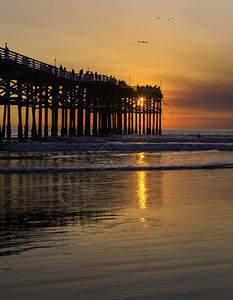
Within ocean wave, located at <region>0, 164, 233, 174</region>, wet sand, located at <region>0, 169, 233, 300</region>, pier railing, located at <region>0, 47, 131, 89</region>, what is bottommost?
ocean wave, located at <region>0, 164, 233, 174</region>

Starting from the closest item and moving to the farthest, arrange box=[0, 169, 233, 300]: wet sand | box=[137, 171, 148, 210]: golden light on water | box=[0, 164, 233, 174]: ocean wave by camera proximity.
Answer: box=[0, 169, 233, 300]: wet sand
box=[137, 171, 148, 210]: golden light on water
box=[0, 164, 233, 174]: ocean wave

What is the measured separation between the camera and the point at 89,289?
13.3 ft

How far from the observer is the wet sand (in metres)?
4.11

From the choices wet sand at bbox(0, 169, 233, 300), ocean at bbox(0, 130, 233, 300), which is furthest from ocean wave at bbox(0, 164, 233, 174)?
wet sand at bbox(0, 169, 233, 300)

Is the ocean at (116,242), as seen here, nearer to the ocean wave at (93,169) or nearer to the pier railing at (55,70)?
the ocean wave at (93,169)

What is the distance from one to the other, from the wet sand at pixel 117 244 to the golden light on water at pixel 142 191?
23mm

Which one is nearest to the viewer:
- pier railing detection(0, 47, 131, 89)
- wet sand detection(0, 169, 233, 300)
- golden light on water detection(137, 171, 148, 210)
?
wet sand detection(0, 169, 233, 300)

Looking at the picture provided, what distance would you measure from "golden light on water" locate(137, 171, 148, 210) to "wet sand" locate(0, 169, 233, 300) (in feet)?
0.08

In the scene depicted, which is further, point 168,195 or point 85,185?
point 85,185

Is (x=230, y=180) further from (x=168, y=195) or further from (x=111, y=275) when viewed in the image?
(x=111, y=275)

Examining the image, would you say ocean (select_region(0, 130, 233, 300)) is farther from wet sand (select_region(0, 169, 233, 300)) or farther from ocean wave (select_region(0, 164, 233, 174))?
ocean wave (select_region(0, 164, 233, 174))

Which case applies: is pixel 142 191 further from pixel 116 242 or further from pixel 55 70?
pixel 55 70

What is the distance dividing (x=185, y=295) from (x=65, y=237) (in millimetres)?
2533

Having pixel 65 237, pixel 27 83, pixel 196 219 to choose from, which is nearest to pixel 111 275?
pixel 65 237
